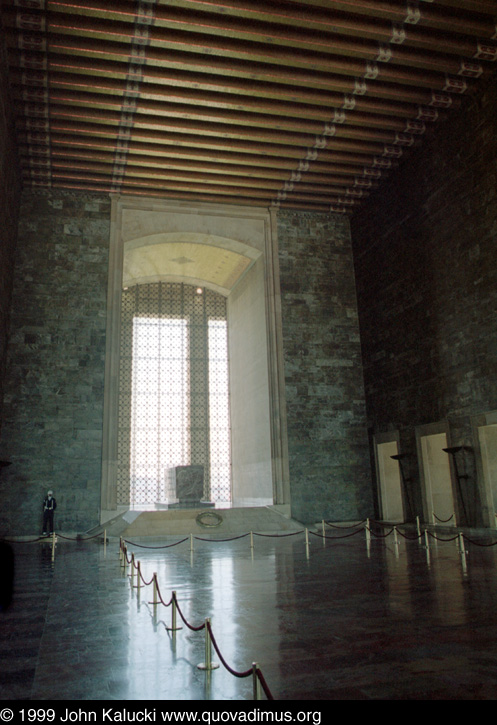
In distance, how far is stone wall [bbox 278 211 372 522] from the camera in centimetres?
1489

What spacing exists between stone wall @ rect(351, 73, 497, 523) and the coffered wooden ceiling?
1.09 m

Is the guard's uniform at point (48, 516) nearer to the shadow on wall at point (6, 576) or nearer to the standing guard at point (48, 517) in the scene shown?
the standing guard at point (48, 517)

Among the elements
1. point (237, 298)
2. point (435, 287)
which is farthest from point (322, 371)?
point (237, 298)

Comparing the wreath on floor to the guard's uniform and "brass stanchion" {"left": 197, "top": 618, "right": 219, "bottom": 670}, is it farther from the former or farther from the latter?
"brass stanchion" {"left": 197, "top": 618, "right": 219, "bottom": 670}

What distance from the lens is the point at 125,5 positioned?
982 centimetres

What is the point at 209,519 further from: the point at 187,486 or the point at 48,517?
the point at 48,517

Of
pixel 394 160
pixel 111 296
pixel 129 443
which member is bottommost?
pixel 129 443

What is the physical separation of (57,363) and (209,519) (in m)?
5.48

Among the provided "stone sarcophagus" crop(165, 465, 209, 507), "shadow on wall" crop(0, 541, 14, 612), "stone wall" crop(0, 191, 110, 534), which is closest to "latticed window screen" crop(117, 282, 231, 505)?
"stone sarcophagus" crop(165, 465, 209, 507)

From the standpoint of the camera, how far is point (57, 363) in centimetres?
1390
